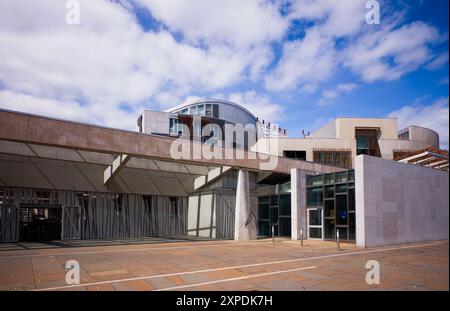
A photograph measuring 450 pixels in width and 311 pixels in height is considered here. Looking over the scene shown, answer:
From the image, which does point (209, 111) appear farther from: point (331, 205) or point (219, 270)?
point (219, 270)

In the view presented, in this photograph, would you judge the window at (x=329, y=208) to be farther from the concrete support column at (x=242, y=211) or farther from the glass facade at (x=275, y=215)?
the concrete support column at (x=242, y=211)

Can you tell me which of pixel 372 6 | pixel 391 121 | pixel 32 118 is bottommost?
pixel 32 118

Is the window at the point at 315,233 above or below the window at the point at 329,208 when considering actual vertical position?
below

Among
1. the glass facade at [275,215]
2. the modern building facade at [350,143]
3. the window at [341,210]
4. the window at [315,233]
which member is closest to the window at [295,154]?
the modern building facade at [350,143]

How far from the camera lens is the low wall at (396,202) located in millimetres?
18969

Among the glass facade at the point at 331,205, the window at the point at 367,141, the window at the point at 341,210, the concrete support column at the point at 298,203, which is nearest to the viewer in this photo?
the glass facade at the point at 331,205

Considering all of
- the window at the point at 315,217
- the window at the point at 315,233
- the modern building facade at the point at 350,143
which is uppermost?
the modern building facade at the point at 350,143

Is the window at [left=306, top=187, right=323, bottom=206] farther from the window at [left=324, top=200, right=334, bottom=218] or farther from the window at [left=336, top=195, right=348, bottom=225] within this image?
the window at [left=336, top=195, right=348, bottom=225]

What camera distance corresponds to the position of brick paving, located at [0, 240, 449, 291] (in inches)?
356

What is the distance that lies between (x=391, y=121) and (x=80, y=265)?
43.7 meters

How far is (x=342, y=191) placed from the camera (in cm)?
2094

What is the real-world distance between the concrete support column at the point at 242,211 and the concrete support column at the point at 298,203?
296 cm
